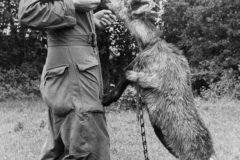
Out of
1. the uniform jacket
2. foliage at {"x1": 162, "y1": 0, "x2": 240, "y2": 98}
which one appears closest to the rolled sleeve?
the uniform jacket

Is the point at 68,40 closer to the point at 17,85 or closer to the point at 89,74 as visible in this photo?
the point at 89,74

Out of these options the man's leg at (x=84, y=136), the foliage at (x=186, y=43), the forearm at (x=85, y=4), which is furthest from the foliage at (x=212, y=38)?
the forearm at (x=85, y=4)

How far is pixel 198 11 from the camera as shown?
14500 mm

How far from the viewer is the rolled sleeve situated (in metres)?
2.83

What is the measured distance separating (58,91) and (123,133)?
4.00m

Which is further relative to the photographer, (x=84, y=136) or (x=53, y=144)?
(x=53, y=144)

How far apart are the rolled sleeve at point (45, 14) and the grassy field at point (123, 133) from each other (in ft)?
10.3

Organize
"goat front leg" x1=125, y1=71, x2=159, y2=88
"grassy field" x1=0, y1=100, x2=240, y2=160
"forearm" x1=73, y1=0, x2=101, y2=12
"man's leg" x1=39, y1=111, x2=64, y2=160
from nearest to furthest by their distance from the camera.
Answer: "forearm" x1=73, y1=0, x2=101, y2=12, "man's leg" x1=39, y1=111, x2=64, y2=160, "goat front leg" x1=125, y1=71, x2=159, y2=88, "grassy field" x1=0, y1=100, x2=240, y2=160

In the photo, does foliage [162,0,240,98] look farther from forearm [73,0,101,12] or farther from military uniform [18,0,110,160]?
forearm [73,0,101,12]

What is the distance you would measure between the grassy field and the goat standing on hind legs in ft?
6.87

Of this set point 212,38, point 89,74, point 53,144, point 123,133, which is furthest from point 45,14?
point 212,38

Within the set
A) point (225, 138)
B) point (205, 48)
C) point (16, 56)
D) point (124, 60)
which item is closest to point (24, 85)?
point (16, 56)

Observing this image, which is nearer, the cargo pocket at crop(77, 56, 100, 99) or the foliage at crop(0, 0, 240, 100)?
the cargo pocket at crop(77, 56, 100, 99)

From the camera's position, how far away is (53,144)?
11.2ft
